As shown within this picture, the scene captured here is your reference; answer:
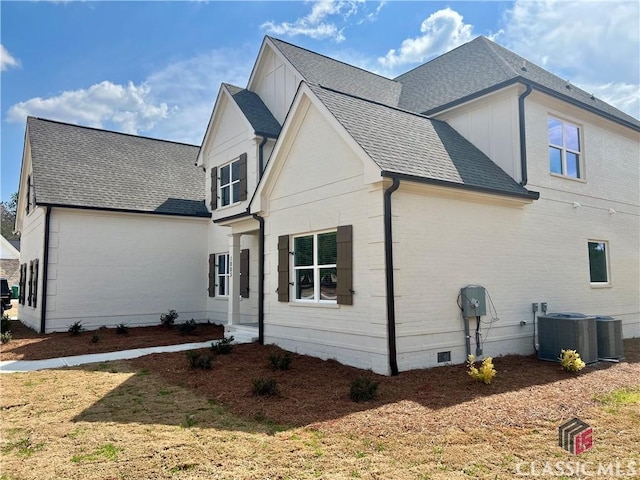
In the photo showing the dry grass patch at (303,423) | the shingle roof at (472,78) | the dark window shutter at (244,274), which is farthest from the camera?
the dark window shutter at (244,274)

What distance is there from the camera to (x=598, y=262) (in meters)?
12.7

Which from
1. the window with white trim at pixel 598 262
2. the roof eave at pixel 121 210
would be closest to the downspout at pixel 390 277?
the window with white trim at pixel 598 262

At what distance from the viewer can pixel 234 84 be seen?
667 inches

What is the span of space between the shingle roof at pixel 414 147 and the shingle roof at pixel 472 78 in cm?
168

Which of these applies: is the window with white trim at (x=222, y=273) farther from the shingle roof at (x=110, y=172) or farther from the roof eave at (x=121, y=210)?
the shingle roof at (x=110, y=172)

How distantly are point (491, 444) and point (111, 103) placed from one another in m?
25.9

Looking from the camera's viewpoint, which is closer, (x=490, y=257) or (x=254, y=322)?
(x=490, y=257)

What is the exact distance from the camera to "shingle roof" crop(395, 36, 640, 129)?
11.9 metres

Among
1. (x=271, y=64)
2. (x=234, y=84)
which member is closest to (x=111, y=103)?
(x=234, y=84)

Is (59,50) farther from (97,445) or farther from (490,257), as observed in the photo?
(490,257)

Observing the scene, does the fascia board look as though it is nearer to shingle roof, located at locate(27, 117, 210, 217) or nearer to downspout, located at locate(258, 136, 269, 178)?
shingle roof, located at locate(27, 117, 210, 217)

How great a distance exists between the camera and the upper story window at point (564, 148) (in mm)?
11727

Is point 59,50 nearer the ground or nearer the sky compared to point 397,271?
nearer the sky

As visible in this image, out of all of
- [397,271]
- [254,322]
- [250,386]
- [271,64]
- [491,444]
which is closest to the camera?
[491,444]
